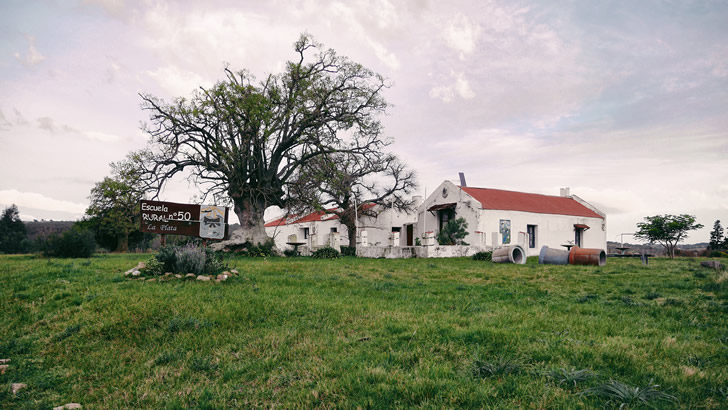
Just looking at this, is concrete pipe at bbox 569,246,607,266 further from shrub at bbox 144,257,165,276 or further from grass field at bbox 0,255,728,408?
shrub at bbox 144,257,165,276

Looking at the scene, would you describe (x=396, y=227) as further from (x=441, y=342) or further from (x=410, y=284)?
(x=441, y=342)

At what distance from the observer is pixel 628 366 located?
4301 mm

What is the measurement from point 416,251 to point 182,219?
1572 centimetres

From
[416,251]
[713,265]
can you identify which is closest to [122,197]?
[416,251]

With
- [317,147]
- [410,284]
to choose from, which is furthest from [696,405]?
[317,147]

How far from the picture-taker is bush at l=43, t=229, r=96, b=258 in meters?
21.1

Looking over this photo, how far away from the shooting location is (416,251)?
2605cm

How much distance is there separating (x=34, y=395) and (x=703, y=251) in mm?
43918

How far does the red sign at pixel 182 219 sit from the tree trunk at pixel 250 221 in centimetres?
1096

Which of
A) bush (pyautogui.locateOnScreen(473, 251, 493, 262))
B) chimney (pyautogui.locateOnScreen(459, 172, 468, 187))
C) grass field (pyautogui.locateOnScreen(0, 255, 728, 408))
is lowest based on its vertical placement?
grass field (pyautogui.locateOnScreen(0, 255, 728, 408))

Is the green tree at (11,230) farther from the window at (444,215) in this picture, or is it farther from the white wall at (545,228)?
the white wall at (545,228)

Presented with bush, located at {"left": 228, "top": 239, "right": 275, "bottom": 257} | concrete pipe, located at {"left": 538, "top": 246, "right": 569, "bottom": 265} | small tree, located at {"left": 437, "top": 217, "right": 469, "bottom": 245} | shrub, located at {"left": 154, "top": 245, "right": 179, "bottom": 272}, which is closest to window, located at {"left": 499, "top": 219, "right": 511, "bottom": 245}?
small tree, located at {"left": 437, "top": 217, "right": 469, "bottom": 245}

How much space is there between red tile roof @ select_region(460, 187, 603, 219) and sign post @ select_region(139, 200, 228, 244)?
22.1m

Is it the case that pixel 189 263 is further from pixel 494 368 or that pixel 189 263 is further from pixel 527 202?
pixel 527 202
